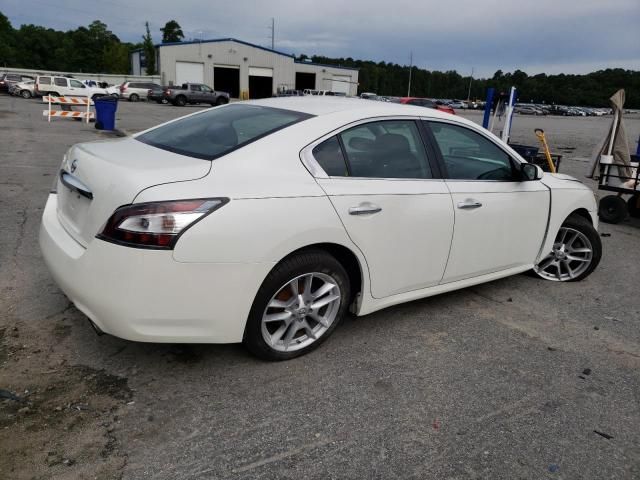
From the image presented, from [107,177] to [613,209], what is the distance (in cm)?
759

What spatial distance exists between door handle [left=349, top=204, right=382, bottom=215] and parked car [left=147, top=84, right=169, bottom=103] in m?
39.8

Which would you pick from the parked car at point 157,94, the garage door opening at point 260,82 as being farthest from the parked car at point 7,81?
the garage door opening at point 260,82

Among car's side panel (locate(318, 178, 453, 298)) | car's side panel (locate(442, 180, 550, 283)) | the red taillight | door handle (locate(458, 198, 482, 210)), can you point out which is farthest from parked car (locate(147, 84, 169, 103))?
the red taillight

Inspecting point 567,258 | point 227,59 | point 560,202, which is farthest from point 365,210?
point 227,59

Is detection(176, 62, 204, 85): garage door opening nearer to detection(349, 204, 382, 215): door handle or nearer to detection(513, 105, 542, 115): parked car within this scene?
detection(513, 105, 542, 115): parked car

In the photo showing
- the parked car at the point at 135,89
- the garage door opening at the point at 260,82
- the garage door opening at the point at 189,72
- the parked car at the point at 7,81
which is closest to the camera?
the parked car at the point at 7,81

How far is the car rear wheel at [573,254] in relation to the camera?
16.0 ft

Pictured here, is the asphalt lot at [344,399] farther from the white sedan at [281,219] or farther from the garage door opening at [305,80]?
the garage door opening at [305,80]

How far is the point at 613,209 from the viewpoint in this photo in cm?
787

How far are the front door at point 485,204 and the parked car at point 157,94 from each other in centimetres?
3923

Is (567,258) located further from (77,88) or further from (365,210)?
(77,88)

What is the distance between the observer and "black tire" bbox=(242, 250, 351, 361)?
2920 millimetres

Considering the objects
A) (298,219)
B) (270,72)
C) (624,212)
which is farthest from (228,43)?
(298,219)

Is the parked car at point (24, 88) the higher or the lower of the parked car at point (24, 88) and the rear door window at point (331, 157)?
the higher
